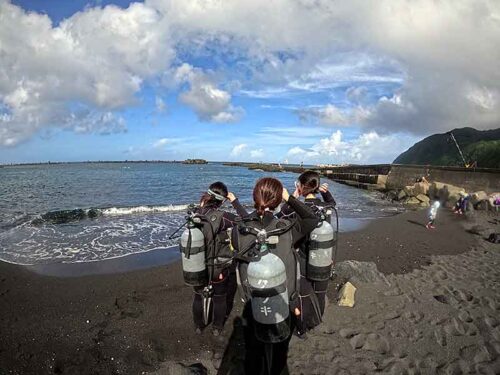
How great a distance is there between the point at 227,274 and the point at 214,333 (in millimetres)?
1147

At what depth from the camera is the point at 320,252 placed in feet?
13.9

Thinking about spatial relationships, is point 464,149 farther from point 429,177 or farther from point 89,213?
point 89,213

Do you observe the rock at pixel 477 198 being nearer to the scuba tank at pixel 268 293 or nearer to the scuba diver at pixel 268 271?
the scuba diver at pixel 268 271

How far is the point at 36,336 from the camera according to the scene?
4926 millimetres

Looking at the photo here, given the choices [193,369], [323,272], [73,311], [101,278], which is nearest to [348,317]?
[323,272]

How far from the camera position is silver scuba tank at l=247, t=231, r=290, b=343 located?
2664 millimetres

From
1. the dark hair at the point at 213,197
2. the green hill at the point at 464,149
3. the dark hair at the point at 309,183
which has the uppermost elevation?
the green hill at the point at 464,149

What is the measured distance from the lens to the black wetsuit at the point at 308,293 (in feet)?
13.6

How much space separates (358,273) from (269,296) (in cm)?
468

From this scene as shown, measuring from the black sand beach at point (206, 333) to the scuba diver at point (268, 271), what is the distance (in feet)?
3.87

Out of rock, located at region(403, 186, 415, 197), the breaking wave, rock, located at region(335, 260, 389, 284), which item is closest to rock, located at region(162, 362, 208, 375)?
rock, located at region(335, 260, 389, 284)

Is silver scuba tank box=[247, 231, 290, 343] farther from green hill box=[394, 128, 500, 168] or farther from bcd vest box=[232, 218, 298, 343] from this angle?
green hill box=[394, 128, 500, 168]

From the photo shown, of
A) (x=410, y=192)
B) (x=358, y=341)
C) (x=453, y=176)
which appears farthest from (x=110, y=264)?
(x=453, y=176)

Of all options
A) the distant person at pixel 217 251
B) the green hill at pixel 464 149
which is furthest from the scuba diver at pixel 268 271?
the green hill at pixel 464 149
